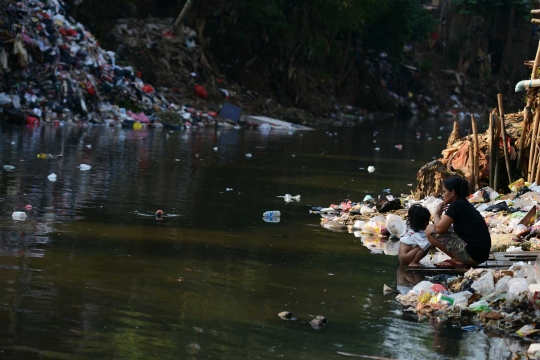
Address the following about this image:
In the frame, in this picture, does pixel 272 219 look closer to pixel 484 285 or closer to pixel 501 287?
pixel 484 285

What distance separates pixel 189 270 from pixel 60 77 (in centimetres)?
1734

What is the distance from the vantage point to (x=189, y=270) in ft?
23.9

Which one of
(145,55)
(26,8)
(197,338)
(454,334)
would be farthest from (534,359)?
(145,55)

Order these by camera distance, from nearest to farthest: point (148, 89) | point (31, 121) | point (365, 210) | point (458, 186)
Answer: point (458, 186)
point (365, 210)
point (31, 121)
point (148, 89)

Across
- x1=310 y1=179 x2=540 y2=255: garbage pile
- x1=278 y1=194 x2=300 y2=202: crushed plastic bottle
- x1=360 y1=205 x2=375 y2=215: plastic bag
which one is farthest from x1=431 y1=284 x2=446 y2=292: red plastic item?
x1=278 y1=194 x2=300 y2=202: crushed plastic bottle

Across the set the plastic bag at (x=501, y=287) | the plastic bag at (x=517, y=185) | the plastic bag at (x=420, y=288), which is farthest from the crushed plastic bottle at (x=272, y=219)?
the plastic bag at (x=501, y=287)

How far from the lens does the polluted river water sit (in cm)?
539

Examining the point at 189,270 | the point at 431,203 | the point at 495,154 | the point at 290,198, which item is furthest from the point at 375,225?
the point at 189,270

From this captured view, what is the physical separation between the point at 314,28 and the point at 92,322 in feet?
94.1

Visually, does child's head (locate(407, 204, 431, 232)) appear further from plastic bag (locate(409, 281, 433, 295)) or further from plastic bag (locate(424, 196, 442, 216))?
plastic bag (locate(424, 196, 442, 216))

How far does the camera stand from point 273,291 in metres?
6.77

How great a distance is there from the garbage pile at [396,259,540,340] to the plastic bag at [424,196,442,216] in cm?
327

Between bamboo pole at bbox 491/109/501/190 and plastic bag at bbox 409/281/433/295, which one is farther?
bamboo pole at bbox 491/109/501/190

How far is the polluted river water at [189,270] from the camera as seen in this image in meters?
5.39
